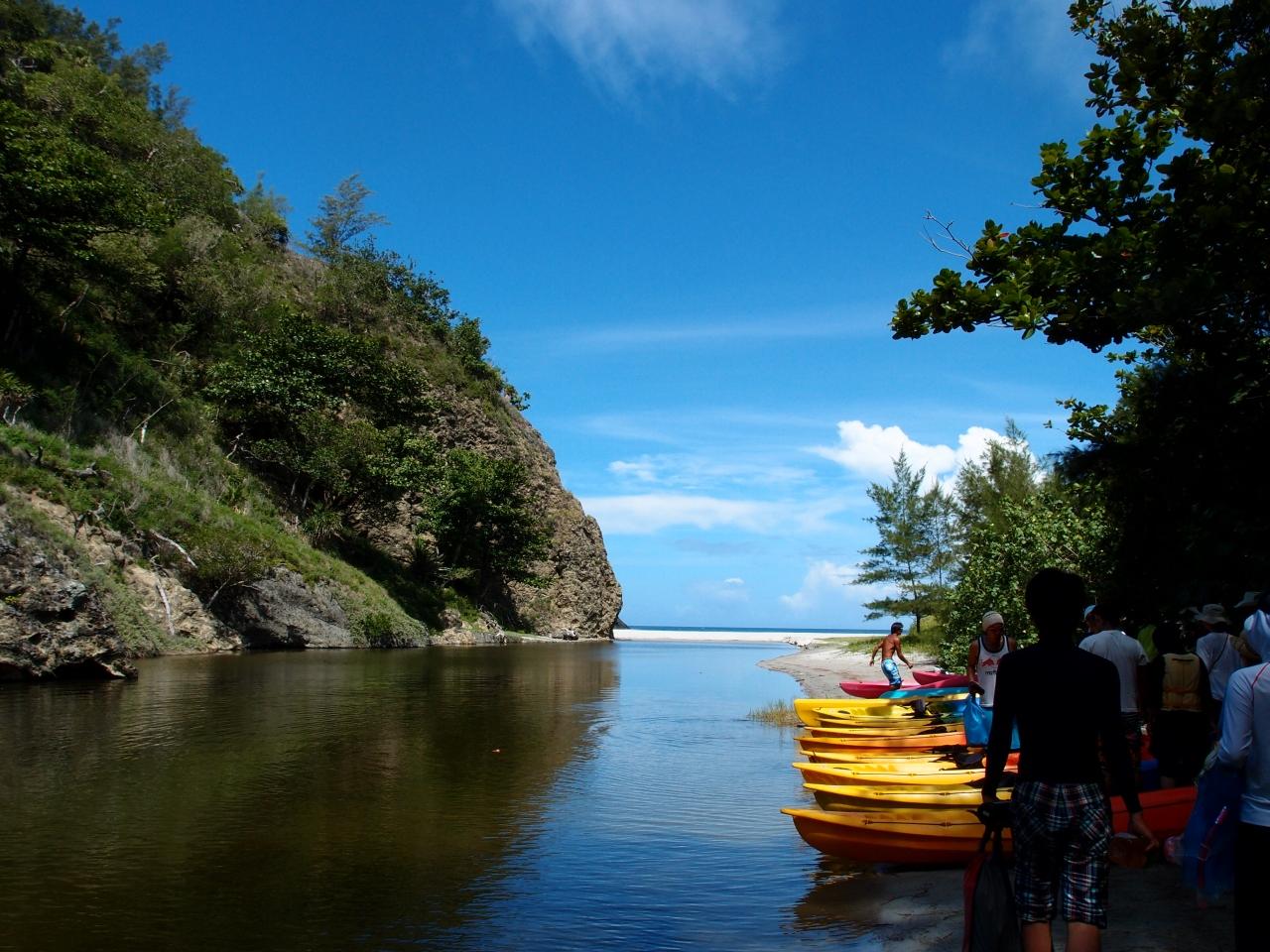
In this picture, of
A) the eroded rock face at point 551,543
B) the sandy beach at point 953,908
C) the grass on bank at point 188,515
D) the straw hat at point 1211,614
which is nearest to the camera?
the sandy beach at point 953,908

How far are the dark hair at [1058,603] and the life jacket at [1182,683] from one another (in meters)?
4.36

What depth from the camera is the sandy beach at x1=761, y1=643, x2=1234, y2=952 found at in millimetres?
5660

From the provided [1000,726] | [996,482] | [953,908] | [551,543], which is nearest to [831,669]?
[996,482]

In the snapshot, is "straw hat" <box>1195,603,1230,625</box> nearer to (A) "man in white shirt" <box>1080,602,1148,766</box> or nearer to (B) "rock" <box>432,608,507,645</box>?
(A) "man in white shirt" <box>1080,602,1148,766</box>

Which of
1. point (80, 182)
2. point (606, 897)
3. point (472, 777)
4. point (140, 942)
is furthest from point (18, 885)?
point (80, 182)

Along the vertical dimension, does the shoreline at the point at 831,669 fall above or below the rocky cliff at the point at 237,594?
below

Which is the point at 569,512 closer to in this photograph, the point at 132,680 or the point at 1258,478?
the point at 132,680

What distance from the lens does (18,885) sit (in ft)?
23.7

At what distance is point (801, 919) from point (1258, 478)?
520cm

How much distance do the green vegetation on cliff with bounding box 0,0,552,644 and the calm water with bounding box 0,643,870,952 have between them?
14.5 meters

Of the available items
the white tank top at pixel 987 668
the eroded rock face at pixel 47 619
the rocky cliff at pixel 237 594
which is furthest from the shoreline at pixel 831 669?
the rocky cliff at pixel 237 594

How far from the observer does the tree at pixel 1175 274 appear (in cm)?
689

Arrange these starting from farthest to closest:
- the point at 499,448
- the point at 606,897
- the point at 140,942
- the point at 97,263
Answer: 1. the point at 499,448
2. the point at 97,263
3. the point at 606,897
4. the point at 140,942

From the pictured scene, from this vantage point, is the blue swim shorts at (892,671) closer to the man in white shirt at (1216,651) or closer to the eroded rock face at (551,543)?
the man in white shirt at (1216,651)
